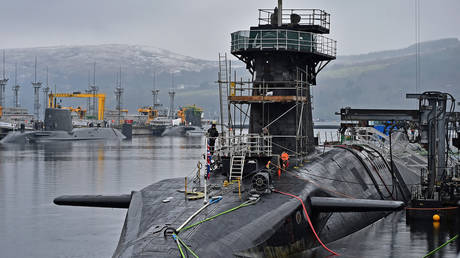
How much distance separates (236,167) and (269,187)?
106 inches

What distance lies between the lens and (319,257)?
64.5ft

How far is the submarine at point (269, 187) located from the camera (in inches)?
599

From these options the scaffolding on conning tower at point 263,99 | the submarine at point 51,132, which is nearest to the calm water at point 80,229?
the scaffolding on conning tower at point 263,99

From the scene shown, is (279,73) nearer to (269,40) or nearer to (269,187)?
(269,40)

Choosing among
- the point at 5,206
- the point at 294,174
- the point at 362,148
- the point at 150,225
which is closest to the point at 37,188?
the point at 5,206

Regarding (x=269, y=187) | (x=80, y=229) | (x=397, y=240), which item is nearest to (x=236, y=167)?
(x=269, y=187)

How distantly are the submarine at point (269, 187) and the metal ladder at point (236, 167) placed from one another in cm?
4

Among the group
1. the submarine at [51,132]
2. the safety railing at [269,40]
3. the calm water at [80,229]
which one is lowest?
the calm water at [80,229]

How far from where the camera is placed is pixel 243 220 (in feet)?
52.9

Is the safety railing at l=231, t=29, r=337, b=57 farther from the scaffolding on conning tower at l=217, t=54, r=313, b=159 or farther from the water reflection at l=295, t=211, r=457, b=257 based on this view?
the water reflection at l=295, t=211, r=457, b=257

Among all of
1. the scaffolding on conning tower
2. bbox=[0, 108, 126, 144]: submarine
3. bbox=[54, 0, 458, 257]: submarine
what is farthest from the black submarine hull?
bbox=[0, 108, 126, 144]: submarine

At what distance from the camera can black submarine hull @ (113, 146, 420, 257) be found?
14344 mm

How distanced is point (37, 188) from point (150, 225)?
3090 centimetres

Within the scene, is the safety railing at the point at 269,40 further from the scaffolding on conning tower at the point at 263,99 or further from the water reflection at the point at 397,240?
the water reflection at the point at 397,240
